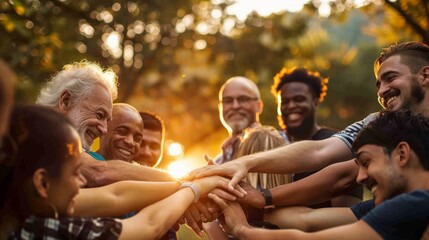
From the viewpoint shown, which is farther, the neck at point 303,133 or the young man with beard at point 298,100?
the young man with beard at point 298,100

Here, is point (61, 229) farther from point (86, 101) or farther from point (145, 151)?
point (145, 151)

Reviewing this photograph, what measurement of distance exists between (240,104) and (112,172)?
438 cm

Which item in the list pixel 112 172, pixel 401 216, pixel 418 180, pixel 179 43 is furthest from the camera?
pixel 179 43

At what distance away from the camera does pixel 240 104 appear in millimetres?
8586

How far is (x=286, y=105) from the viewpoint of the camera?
8.34 metres

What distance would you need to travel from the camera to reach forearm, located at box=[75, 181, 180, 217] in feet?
12.2

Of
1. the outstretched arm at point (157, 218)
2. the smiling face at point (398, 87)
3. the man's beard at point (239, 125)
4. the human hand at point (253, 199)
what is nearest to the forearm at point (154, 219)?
the outstretched arm at point (157, 218)

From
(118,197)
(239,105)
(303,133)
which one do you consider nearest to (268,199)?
(118,197)

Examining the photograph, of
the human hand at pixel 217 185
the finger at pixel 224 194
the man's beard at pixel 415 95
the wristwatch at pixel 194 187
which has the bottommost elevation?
the wristwatch at pixel 194 187

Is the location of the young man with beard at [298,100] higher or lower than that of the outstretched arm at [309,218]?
higher

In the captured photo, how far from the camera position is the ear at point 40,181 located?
3.17m

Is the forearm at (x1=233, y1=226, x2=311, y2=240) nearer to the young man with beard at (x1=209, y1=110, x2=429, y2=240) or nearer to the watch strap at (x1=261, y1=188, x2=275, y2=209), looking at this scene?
the young man with beard at (x1=209, y1=110, x2=429, y2=240)

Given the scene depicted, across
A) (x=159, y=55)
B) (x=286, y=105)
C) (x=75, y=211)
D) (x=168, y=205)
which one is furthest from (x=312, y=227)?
(x=159, y=55)

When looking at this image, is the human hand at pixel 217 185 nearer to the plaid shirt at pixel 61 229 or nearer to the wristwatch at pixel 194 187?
the wristwatch at pixel 194 187
